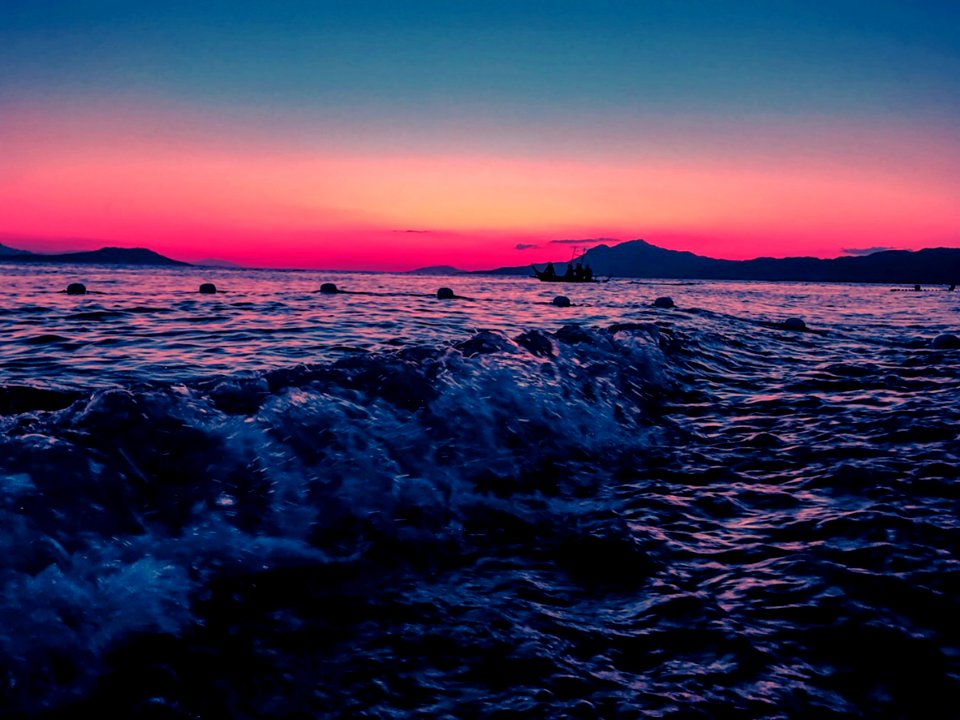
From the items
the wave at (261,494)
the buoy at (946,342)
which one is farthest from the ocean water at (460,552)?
the buoy at (946,342)

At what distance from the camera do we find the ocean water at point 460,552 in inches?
102

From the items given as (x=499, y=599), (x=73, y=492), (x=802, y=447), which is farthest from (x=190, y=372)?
(x=802, y=447)

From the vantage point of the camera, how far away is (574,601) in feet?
10.9

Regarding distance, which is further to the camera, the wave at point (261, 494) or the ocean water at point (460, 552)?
the wave at point (261, 494)

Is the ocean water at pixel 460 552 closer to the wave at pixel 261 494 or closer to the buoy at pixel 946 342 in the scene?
the wave at pixel 261 494

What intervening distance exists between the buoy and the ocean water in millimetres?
8257

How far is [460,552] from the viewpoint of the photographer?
4.01 metres

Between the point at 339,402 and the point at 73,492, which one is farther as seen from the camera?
the point at 339,402

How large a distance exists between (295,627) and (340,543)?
0.98 metres

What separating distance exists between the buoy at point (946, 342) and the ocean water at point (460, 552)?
8.26m

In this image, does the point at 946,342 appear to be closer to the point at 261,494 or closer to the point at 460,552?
the point at 460,552

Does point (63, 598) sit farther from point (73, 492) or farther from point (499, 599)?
point (499, 599)

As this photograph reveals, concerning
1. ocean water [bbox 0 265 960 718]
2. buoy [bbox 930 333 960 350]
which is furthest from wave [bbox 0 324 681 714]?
buoy [bbox 930 333 960 350]

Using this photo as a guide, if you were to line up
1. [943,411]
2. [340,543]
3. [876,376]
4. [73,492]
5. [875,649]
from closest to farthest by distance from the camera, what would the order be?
1. [875,649]
2. [73,492]
3. [340,543]
4. [943,411]
5. [876,376]
